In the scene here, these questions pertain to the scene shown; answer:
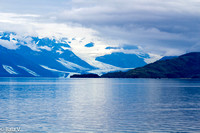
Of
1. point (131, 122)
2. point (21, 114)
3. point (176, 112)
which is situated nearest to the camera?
point (131, 122)

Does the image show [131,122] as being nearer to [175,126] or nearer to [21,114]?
[175,126]

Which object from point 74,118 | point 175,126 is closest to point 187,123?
point 175,126

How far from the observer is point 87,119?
220ft

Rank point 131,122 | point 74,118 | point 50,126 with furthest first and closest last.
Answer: point 74,118
point 131,122
point 50,126

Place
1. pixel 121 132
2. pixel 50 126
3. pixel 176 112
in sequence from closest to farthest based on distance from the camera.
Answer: pixel 121 132
pixel 50 126
pixel 176 112

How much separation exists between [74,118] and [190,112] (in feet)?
87.4

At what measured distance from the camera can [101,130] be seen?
56.4 m

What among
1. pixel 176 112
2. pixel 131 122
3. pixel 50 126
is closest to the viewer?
pixel 50 126

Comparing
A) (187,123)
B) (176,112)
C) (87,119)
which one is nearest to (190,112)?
(176,112)

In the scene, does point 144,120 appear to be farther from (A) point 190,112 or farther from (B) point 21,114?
(B) point 21,114

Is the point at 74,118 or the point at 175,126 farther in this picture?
the point at 74,118

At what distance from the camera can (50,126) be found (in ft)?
195

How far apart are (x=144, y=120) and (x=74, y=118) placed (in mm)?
13463

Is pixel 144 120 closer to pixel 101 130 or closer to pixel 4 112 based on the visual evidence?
pixel 101 130
